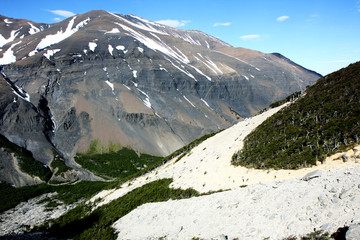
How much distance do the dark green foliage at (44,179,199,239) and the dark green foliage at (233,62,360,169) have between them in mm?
6586

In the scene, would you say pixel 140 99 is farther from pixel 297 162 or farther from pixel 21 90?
pixel 297 162

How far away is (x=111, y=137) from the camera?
8644 cm

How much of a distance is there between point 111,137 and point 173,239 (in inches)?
2843

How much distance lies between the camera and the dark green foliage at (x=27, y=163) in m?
66.1

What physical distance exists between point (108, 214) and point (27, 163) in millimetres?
47058

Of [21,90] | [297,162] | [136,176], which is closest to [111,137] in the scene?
[21,90]

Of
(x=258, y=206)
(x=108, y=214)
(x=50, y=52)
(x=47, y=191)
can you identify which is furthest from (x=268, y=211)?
(x=50, y=52)

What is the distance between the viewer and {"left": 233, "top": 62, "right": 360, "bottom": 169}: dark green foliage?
20.3 metres

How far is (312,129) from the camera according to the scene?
925 inches

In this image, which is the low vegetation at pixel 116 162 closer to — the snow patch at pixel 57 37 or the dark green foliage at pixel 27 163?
the dark green foliage at pixel 27 163

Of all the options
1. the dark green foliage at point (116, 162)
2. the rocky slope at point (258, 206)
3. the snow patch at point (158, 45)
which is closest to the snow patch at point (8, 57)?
the snow patch at point (158, 45)

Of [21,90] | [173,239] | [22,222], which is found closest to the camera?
[173,239]

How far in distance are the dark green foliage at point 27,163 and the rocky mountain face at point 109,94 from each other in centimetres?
353

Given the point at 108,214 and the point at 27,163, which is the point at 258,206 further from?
the point at 27,163
